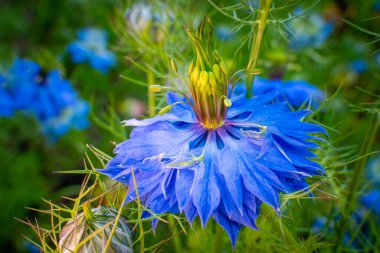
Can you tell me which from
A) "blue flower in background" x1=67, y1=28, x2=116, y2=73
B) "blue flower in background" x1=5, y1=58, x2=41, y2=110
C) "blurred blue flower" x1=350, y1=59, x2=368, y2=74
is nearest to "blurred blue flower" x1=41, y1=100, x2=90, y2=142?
"blue flower in background" x1=5, y1=58, x2=41, y2=110

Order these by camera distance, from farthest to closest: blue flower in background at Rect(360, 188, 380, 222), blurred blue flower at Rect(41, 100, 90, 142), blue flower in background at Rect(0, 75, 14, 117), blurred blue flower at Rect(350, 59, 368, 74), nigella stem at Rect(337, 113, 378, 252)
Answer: blurred blue flower at Rect(350, 59, 368, 74) < blurred blue flower at Rect(41, 100, 90, 142) < blue flower in background at Rect(0, 75, 14, 117) < blue flower in background at Rect(360, 188, 380, 222) < nigella stem at Rect(337, 113, 378, 252)

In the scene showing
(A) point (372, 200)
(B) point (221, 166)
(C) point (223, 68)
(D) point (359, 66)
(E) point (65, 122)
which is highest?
(C) point (223, 68)

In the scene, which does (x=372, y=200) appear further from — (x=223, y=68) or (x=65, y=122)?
(x=65, y=122)

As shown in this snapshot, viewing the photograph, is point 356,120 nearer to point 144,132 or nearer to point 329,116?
point 329,116

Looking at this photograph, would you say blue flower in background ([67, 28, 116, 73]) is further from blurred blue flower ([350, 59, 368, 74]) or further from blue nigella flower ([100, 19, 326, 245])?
blue nigella flower ([100, 19, 326, 245])

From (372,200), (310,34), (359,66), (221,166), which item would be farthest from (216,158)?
(359,66)

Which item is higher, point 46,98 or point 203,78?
point 203,78

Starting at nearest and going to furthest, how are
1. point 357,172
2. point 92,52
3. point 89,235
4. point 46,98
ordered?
point 89,235, point 357,172, point 46,98, point 92,52
